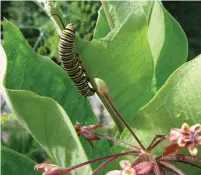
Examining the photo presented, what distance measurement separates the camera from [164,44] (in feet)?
1.61

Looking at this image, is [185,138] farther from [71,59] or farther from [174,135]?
[71,59]

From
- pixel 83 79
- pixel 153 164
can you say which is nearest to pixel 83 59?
pixel 83 79

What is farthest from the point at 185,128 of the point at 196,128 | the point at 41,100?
the point at 41,100

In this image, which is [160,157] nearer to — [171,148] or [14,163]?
[171,148]

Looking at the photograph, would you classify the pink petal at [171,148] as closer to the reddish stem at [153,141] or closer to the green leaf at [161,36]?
the reddish stem at [153,141]

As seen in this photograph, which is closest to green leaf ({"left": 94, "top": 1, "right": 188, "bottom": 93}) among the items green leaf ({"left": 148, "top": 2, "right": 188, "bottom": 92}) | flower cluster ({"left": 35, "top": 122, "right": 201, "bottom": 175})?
green leaf ({"left": 148, "top": 2, "right": 188, "bottom": 92})

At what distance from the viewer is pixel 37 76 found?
17.8 inches

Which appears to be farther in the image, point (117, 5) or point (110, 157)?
point (117, 5)

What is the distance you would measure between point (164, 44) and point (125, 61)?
6 centimetres

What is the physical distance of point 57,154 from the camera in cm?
42

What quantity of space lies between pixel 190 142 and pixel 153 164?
31 millimetres

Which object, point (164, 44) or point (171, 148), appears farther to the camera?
point (164, 44)

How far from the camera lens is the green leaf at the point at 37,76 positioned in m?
0.44

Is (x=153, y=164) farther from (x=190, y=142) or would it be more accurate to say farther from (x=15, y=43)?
(x=15, y=43)
